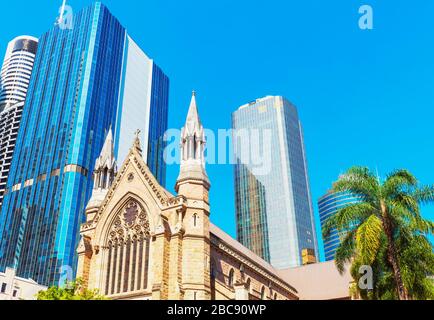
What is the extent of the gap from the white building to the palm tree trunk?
71.3 m

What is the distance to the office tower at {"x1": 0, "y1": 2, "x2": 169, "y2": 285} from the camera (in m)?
118

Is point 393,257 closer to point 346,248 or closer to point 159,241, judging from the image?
point 346,248

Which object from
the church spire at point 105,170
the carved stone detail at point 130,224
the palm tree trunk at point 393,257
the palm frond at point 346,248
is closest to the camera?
the palm tree trunk at point 393,257

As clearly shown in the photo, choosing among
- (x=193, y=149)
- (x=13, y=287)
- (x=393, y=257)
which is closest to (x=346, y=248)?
(x=393, y=257)

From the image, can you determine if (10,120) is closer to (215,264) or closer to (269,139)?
(269,139)

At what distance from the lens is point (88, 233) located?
45.6 meters

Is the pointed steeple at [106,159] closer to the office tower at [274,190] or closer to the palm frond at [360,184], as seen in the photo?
the palm frond at [360,184]

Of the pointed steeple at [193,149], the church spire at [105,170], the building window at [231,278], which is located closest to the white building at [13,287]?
the church spire at [105,170]

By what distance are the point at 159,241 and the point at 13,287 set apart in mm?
59373

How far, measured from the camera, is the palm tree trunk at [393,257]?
80.9ft

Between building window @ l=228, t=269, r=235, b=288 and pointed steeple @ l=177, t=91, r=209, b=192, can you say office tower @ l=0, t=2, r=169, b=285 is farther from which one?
pointed steeple @ l=177, t=91, r=209, b=192

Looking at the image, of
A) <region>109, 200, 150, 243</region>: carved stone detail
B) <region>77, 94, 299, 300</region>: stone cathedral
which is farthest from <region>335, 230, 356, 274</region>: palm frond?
<region>109, 200, 150, 243</region>: carved stone detail

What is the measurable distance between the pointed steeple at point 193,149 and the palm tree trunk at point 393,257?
19502 mm
